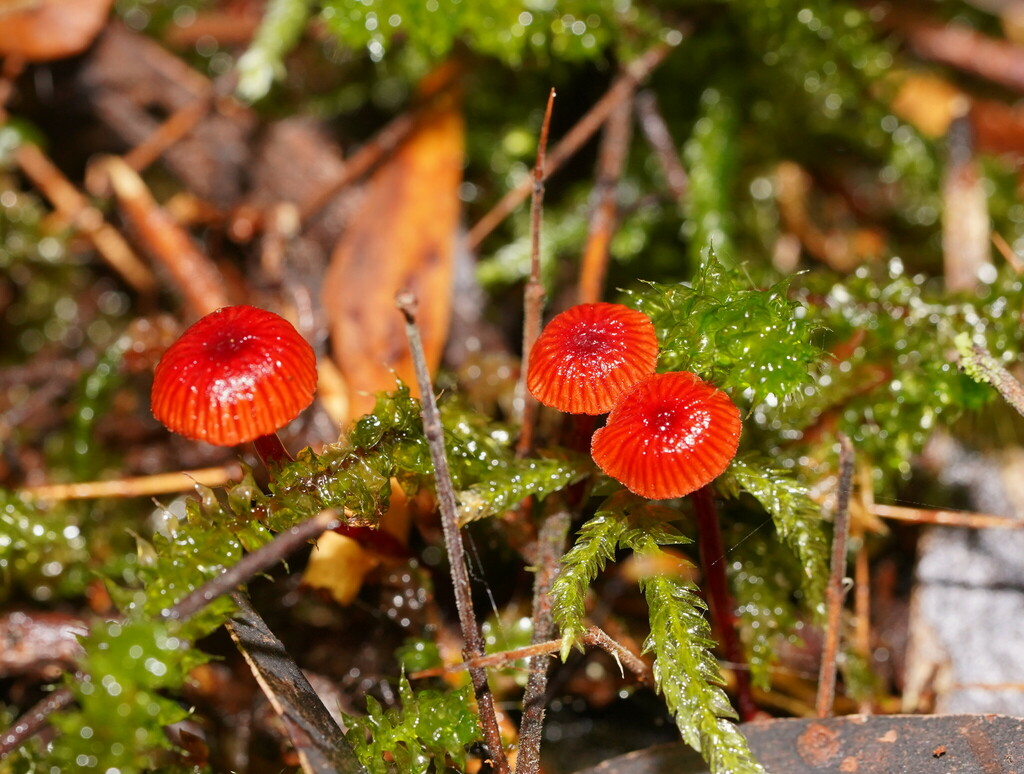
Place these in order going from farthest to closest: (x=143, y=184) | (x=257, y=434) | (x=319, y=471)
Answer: (x=143, y=184) → (x=319, y=471) → (x=257, y=434)

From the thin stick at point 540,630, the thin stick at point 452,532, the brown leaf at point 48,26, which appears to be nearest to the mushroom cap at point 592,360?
the thin stick at point 452,532

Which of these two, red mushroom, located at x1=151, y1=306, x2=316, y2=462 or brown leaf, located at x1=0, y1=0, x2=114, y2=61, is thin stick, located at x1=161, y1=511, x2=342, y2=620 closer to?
red mushroom, located at x1=151, y1=306, x2=316, y2=462

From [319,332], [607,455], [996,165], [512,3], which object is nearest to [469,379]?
[319,332]

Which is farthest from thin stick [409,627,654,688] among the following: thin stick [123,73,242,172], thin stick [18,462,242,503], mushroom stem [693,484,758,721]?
thin stick [123,73,242,172]

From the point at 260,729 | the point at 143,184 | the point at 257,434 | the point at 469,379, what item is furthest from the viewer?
the point at 143,184

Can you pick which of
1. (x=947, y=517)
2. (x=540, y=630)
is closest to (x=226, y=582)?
(x=540, y=630)

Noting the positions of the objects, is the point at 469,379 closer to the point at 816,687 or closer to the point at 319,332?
the point at 319,332

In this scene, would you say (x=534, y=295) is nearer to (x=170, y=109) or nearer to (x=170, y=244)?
(x=170, y=244)

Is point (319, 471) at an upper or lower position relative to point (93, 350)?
lower
